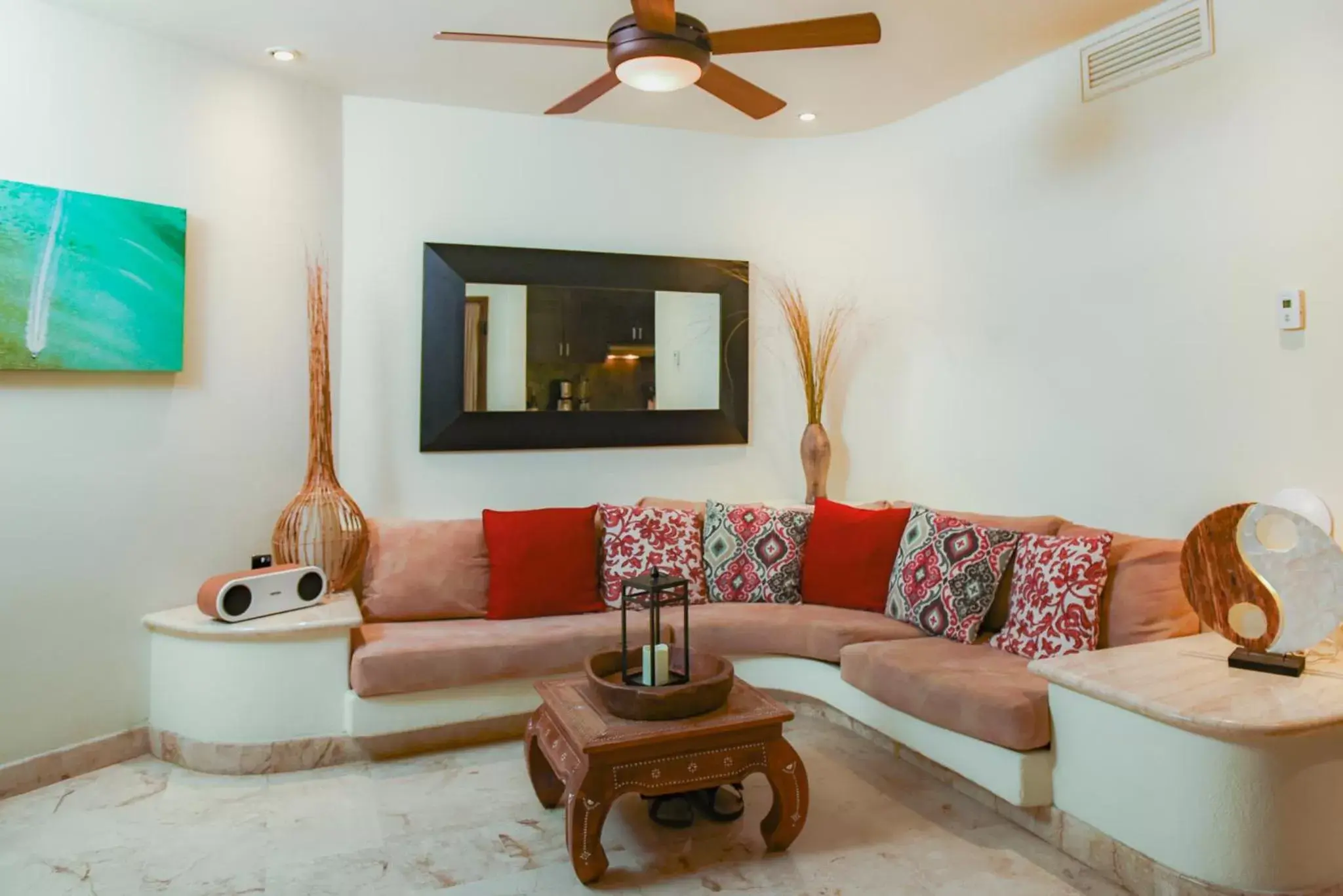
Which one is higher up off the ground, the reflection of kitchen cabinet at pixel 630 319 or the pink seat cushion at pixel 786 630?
the reflection of kitchen cabinet at pixel 630 319

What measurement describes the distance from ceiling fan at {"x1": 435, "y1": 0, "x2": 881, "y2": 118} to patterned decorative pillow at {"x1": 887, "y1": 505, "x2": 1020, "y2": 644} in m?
1.84

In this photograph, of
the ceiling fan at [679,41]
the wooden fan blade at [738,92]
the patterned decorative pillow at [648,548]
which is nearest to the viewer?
the ceiling fan at [679,41]

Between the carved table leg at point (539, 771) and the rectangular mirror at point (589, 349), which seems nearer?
the carved table leg at point (539, 771)

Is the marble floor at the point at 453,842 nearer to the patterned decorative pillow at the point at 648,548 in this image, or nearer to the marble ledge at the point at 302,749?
the marble ledge at the point at 302,749

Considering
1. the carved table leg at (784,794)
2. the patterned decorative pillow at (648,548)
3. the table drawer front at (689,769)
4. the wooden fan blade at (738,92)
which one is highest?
the wooden fan blade at (738,92)

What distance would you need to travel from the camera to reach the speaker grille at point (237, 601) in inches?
118

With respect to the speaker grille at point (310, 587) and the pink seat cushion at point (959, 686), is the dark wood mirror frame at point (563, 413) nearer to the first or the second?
the speaker grille at point (310, 587)

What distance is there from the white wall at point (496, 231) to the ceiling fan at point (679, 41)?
5.37 feet

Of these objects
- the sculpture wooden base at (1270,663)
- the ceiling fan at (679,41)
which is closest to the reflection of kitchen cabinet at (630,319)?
the ceiling fan at (679,41)

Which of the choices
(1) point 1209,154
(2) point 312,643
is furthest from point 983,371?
(2) point 312,643

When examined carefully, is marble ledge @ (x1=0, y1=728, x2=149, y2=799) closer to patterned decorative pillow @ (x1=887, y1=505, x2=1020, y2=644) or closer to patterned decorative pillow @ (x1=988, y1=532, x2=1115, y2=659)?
patterned decorative pillow @ (x1=887, y1=505, x2=1020, y2=644)

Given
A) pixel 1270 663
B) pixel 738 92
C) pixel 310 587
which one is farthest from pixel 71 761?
pixel 1270 663

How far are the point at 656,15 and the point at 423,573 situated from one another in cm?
235

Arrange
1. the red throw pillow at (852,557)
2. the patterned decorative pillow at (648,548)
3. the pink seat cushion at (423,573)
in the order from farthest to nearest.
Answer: the patterned decorative pillow at (648,548)
the red throw pillow at (852,557)
the pink seat cushion at (423,573)
